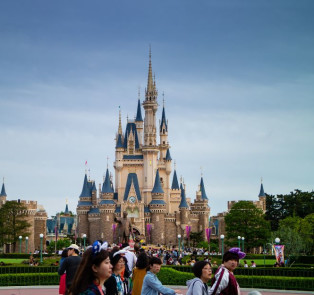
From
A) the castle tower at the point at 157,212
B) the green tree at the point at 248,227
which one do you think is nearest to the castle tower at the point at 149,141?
the castle tower at the point at 157,212

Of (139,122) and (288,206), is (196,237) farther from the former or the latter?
(139,122)

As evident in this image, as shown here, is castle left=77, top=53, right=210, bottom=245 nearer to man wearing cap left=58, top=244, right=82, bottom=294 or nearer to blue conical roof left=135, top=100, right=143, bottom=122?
blue conical roof left=135, top=100, right=143, bottom=122

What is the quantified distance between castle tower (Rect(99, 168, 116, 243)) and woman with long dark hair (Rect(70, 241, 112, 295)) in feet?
265

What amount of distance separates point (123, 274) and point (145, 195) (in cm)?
8334

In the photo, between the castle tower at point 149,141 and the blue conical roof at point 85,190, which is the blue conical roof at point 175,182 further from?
the blue conical roof at point 85,190

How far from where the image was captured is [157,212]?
89250mm

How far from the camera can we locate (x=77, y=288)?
20.8 ft

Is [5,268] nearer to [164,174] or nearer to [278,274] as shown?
[278,274]

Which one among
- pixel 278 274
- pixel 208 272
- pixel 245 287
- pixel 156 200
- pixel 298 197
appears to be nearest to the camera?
pixel 208 272

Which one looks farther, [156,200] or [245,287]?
[156,200]

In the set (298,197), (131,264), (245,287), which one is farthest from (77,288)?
(298,197)

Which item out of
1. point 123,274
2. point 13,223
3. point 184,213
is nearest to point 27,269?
point 123,274

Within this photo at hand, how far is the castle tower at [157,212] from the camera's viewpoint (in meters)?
87.6

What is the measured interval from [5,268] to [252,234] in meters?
42.2
